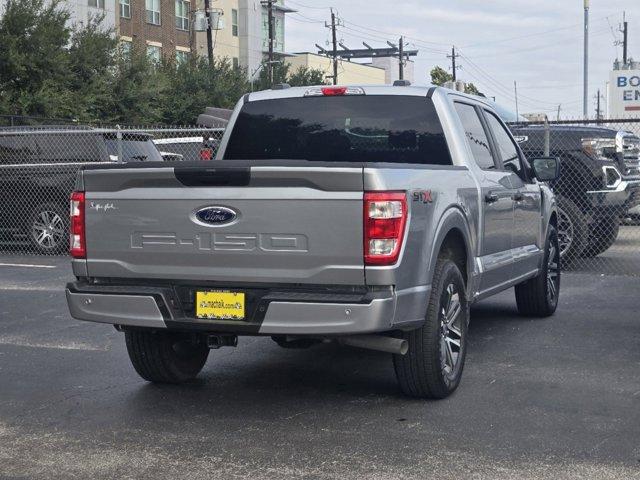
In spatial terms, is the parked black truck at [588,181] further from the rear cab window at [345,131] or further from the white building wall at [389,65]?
the white building wall at [389,65]

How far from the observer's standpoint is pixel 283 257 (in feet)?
19.5

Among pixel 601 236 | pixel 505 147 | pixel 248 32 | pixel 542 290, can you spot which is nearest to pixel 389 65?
pixel 248 32

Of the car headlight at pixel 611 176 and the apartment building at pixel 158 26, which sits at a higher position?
the apartment building at pixel 158 26

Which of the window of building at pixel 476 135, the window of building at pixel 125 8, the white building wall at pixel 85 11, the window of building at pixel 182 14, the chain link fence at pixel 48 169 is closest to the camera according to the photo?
the window of building at pixel 476 135

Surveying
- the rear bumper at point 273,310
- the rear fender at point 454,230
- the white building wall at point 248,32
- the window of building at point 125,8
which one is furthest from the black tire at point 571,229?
the white building wall at point 248,32

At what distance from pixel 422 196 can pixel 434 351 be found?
930 millimetres

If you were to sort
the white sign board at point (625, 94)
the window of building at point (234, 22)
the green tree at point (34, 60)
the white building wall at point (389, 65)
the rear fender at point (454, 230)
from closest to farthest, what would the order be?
1. the rear fender at point (454, 230)
2. the green tree at point (34, 60)
3. the white sign board at point (625, 94)
4. the window of building at point (234, 22)
5. the white building wall at point (389, 65)

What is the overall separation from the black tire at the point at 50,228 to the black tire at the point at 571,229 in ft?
24.1

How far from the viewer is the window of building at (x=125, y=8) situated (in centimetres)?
4857

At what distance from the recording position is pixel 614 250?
647 inches

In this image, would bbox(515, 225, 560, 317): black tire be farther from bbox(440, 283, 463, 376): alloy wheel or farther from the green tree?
the green tree

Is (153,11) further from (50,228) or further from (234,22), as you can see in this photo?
(50,228)

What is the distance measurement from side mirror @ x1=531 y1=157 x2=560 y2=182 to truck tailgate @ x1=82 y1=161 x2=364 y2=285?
408 cm

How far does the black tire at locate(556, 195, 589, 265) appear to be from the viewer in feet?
46.6
